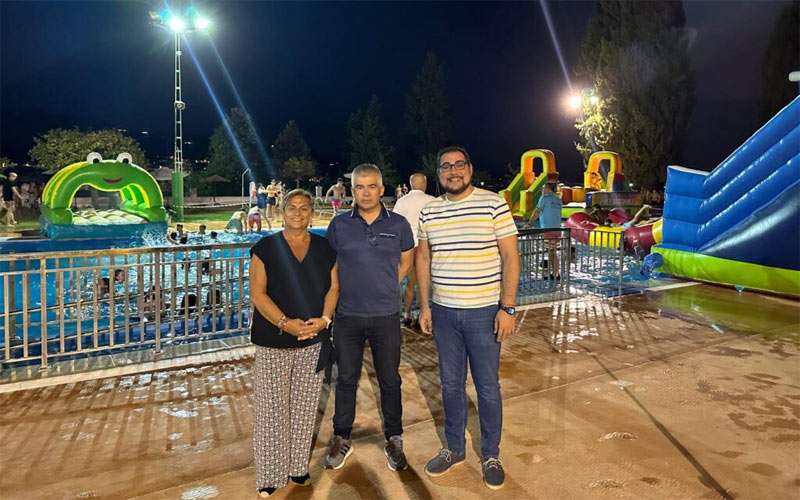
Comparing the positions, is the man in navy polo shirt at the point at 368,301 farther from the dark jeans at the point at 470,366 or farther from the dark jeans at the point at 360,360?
the dark jeans at the point at 470,366

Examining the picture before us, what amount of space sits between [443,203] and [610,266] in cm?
1011

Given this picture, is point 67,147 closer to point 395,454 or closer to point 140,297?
point 140,297

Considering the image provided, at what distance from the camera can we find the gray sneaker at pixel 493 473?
10.1ft

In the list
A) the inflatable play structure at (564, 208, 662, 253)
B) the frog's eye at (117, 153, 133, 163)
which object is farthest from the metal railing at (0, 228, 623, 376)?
the frog's eye at (117, 153, 133, 163)

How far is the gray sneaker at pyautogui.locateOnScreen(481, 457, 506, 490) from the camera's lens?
3.08 m

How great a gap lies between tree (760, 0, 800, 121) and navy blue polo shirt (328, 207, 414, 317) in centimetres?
3429

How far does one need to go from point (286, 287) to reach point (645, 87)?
3234 centimetres

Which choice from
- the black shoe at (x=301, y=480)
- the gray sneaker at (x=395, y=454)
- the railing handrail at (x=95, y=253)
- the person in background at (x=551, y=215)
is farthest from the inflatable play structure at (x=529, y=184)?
the black shoe at (x=301, y=480)

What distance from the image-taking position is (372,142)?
55000mm

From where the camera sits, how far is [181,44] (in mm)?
22531

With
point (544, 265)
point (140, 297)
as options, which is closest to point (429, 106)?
point (544, 265)

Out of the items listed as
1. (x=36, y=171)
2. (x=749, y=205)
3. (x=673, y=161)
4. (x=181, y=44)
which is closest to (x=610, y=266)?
(x=749, y=205)

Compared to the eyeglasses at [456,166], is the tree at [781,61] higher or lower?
higher

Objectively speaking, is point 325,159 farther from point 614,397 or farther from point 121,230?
point 614,397
